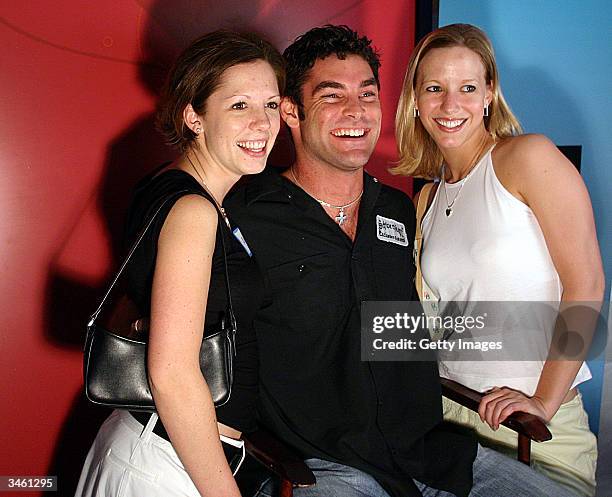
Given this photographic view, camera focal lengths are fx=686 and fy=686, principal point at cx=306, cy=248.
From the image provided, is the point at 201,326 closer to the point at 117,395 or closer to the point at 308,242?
the point at 117,395

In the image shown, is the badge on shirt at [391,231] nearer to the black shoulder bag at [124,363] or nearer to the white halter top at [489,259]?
the white halter top at [489,259]

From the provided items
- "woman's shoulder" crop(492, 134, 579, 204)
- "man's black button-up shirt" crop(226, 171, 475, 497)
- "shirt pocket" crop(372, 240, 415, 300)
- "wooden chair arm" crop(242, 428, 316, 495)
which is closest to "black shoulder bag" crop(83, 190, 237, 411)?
"wooden chair arm" crop(242, 428, 316, 495)

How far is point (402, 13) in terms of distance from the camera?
283 centimetres

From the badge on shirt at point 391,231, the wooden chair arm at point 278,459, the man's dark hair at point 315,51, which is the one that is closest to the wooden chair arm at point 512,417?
the badge on shirt at point 391,231

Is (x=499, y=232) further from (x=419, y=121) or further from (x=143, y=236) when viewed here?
(x=143, y=236)

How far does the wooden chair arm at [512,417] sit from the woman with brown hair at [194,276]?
706mm

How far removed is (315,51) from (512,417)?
50.9 inches

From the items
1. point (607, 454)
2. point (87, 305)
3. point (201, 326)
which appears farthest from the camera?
point (607, 454)

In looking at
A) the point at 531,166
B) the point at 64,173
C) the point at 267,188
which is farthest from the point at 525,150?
the point at 64,173

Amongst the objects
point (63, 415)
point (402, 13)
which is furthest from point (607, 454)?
point (63, 415)

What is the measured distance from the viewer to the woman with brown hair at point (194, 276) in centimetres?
146

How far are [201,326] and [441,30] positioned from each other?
1.31 meters

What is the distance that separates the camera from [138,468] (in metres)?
1.54

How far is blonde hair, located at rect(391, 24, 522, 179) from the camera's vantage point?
7.14ft
